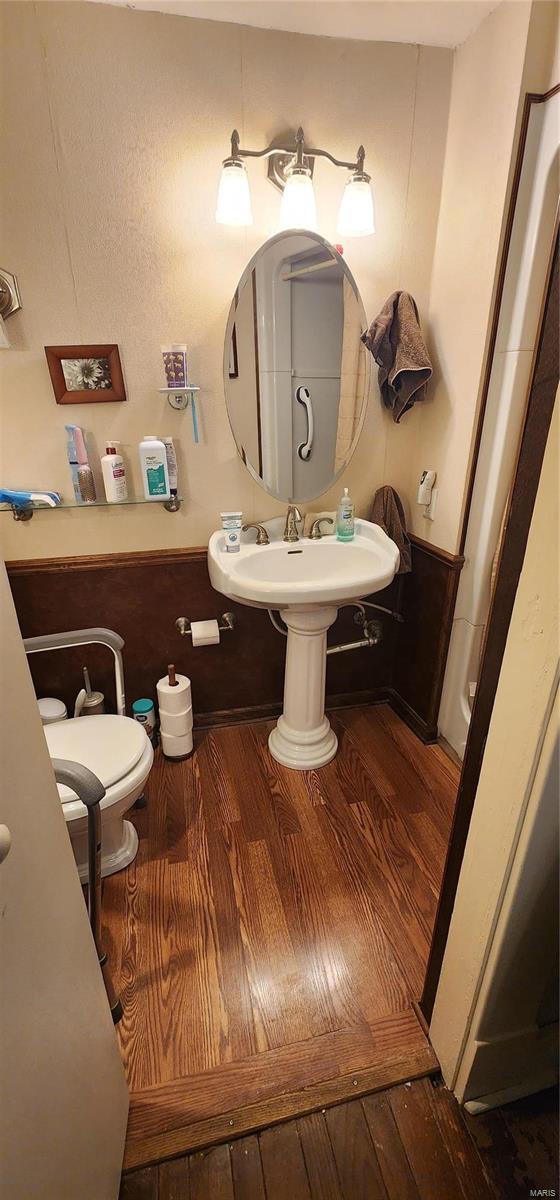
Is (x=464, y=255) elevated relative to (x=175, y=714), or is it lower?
elevated

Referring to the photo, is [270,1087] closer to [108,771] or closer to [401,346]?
[108,771]

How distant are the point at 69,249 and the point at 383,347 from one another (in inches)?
38.2

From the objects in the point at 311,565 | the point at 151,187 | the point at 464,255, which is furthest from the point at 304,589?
the point at 151,187

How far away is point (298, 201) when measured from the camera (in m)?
1.43

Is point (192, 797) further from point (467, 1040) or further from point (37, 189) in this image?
point (37, 189)

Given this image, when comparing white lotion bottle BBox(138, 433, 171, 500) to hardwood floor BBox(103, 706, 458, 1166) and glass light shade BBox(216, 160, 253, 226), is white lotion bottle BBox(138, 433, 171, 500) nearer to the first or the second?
glass light shade BBox(216, 160, 253, 226)

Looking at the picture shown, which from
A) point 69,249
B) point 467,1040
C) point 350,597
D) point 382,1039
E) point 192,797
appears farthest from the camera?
point 192,797

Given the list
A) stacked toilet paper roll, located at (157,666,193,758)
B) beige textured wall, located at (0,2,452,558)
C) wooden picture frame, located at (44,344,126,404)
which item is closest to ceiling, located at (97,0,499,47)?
beige textured wall, located at (0,2,452,558)

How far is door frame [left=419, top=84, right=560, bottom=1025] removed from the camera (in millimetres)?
604

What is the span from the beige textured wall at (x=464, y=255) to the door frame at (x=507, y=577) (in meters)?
0.72

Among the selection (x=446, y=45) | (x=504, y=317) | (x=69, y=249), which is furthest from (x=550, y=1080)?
(x=446, y=45)

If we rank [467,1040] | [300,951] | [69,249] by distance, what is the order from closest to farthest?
1. [467,1040]
2. [300,951]
3. [69,249]

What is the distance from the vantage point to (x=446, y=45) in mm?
1420

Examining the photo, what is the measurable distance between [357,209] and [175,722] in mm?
1775
